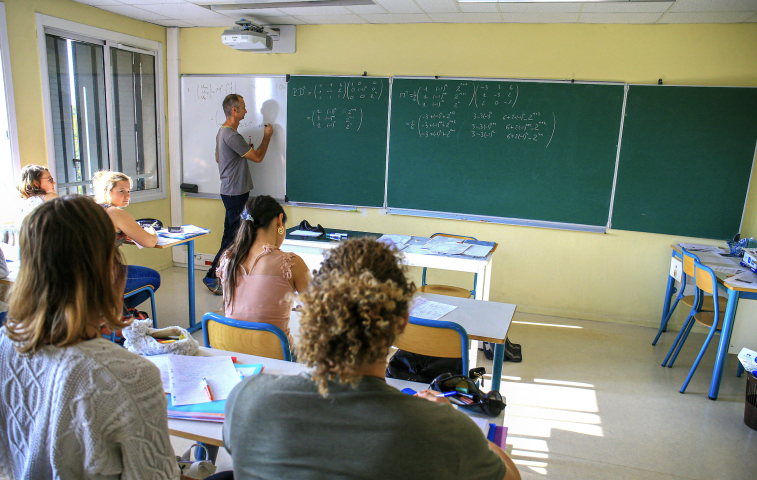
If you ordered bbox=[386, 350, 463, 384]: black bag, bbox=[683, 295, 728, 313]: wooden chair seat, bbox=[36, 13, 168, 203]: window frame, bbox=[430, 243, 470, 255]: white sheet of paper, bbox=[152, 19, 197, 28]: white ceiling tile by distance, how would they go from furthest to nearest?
bbox=[152, 19, 197, 28]: white ceiling tile
bbox=[36, 13, 168, 203]: window frame
bbox=[683, 295, 728, 313]: wooden chair seat
bbox=[430, 243, 470, 255]: white sheet of paper
bbox=[386, 350, 463, 384]: black bag

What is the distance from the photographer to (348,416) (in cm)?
88

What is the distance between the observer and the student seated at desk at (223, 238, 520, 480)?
876mm

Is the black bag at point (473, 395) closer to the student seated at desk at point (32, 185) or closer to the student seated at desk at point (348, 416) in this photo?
the student seated at desk at point (348, 416)

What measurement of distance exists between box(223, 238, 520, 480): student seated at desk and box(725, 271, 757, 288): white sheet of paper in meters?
2.82

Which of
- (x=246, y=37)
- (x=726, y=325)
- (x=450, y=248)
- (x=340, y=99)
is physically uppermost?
(x=246, y=37)

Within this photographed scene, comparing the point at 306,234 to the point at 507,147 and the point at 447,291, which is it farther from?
the point at 507,147

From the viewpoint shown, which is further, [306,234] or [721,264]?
[306,234]

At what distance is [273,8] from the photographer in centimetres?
425

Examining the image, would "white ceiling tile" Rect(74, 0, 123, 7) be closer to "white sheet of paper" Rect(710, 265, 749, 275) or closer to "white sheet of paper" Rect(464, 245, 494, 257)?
"white sheet of paper" Rect(464, 245, 494, 257)

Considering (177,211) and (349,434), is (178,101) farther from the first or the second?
(349,434)

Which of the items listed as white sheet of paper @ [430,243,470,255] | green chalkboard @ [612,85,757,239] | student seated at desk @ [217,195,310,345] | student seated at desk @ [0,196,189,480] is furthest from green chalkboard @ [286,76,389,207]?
student seated at desk @ [0,196,189,480]

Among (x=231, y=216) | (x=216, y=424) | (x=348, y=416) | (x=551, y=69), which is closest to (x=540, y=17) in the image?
(x=551, y=69)

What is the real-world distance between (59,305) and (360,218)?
408 cm

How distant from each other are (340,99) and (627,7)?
2.50 metres
